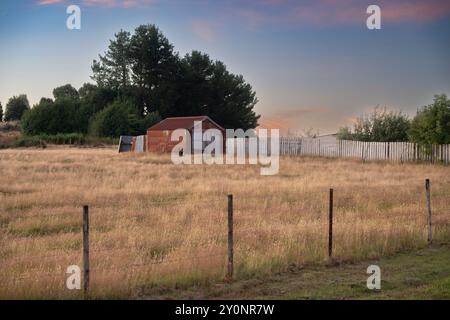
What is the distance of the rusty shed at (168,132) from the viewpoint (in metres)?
53.7

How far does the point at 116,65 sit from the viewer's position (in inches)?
3529

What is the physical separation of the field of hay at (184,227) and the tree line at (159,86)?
61431 millimetres

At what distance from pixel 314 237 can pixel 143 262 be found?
424 cm

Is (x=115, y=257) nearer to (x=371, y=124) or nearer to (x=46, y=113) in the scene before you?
(x=371, y=124)

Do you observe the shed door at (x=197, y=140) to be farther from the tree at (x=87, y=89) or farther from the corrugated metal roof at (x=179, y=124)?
the tree at (x=87, y=89)

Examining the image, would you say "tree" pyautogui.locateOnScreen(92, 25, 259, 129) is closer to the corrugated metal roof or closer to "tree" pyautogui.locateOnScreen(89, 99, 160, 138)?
"tree" pyautogui.locateOnScreen(89, 99, 160, 138)

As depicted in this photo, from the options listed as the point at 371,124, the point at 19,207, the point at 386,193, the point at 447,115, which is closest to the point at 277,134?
the point at 371,124

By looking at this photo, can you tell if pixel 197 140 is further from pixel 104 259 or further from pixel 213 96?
pixel 104 259

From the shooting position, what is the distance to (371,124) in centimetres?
5591

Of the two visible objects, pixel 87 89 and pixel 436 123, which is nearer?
pixel 436 123

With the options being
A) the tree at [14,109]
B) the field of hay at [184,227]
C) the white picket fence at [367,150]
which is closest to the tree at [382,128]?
the white picket fence at [367,150]

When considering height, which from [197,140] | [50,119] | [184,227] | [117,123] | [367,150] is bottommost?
[184,227]

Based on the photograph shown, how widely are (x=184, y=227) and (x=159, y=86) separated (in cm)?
7472

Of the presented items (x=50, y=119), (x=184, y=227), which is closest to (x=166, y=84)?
(x=50, y=119)
